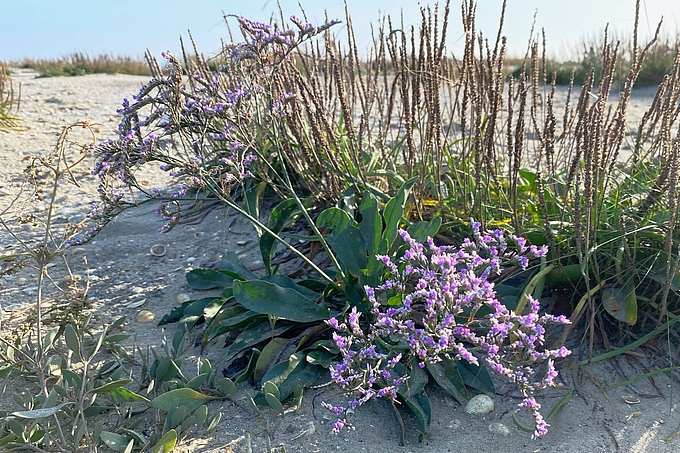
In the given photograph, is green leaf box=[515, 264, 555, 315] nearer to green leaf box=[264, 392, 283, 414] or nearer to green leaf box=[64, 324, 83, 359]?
green leaf box=[264, 392, 283, 414]

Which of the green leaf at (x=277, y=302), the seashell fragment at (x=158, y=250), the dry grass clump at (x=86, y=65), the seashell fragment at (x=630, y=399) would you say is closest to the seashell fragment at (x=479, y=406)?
the seashell fragment at (x=630, y=399)

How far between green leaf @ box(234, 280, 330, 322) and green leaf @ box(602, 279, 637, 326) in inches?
41.6

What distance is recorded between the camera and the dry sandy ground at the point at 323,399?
1899 millimetres

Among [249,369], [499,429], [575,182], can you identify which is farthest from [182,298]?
[575,182]

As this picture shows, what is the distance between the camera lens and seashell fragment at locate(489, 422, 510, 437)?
Answer: 6.37 feet

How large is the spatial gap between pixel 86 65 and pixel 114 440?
14859 millimetres

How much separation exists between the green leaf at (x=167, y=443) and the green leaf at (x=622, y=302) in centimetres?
158

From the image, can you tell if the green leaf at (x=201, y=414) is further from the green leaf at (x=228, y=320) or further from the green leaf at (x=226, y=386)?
the green leaf at (x=228, y=320)

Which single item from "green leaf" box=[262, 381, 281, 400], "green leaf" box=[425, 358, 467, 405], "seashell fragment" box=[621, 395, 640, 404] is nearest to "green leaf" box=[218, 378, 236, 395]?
"green leaf" box=[262, 381, 281, 400]

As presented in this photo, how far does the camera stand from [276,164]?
3.84 metres

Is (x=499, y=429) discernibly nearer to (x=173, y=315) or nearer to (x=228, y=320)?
(x=228, y=320)

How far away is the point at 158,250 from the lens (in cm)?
342

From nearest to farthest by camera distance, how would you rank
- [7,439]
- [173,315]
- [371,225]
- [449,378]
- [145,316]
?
[7,439] → [449,378] → [371,225] → [173,315] → [145,316]

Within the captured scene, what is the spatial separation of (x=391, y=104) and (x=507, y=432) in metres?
1.68
